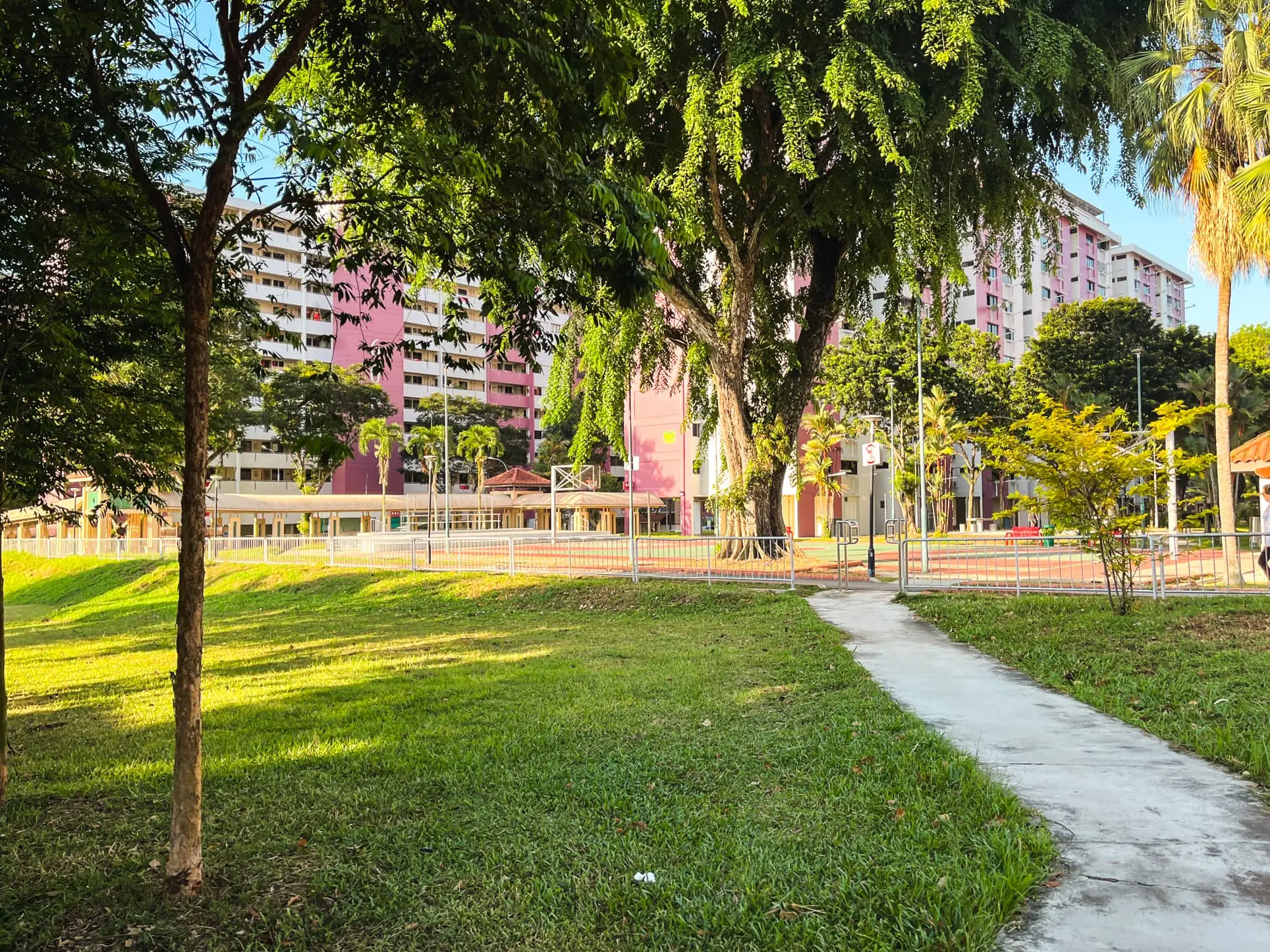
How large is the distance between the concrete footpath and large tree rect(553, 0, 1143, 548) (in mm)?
8338

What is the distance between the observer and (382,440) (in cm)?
6419

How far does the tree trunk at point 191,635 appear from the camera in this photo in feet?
12.9

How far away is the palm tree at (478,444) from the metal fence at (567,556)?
34676 millimetres

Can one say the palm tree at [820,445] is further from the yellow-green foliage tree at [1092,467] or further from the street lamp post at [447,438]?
the yellow-green foliage tree at [1092,467]

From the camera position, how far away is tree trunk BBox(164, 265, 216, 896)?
3939 millimetres

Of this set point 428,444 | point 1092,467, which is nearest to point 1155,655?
point 1092,467

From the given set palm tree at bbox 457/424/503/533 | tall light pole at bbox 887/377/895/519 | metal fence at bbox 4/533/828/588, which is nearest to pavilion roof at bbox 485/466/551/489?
palm tree at bbox 457/424/503/533

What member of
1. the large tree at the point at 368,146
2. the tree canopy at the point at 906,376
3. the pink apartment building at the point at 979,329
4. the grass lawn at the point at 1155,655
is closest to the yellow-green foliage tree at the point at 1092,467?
the grass lawn at the point at 1155,655

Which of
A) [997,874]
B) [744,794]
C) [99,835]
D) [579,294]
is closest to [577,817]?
[744,794]

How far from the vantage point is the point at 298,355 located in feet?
235

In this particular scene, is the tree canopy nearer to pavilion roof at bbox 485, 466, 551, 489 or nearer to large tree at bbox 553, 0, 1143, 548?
pavilion roof at bbox 485, 466, 551, 489

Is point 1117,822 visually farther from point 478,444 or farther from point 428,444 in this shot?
point 478,444

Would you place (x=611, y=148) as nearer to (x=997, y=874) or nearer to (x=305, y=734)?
(x=305, y=734)

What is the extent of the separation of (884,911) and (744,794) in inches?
62.9
